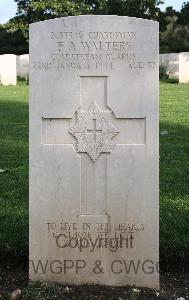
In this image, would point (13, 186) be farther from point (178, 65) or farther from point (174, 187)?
point (178, 65)

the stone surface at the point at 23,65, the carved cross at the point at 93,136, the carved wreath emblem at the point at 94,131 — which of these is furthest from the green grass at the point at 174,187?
the stone surface at the point at 23,65

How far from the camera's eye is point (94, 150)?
3.67 metres

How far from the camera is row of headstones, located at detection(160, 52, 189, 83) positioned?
2539 centimetres

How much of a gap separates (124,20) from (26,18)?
40.3 m

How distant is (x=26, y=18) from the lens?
4266 cm

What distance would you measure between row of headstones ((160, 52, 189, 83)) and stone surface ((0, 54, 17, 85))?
681cm

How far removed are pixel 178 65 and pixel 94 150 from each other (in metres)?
24.0

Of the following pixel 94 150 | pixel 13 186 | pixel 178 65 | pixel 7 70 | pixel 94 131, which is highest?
pixel 178 65

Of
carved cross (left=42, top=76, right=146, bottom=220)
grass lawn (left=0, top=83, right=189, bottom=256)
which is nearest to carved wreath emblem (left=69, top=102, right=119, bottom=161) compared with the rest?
carved cross (left=42, top=76, right=146, bottom=220)

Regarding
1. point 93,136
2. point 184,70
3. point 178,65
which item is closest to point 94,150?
point 93,136

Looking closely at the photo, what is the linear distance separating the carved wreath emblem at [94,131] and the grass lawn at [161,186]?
0.91 metres

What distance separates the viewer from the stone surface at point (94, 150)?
11.8 feet

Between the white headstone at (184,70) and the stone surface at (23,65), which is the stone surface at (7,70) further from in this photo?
the white headstone at (184,70)

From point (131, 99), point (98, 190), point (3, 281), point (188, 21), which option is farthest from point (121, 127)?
point (188, 21)
